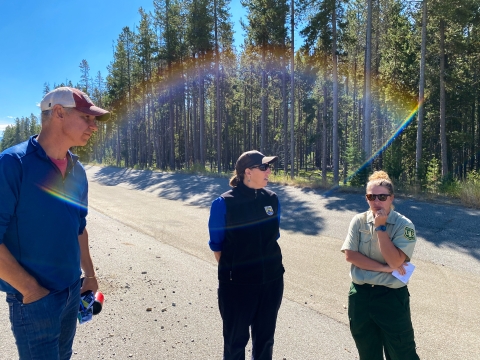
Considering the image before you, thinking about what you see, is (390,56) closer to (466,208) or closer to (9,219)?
(466,208)

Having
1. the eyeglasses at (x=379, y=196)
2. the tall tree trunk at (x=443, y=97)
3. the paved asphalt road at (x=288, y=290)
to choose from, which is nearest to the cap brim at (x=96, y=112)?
the eyeglasses at (x=379, y=196)

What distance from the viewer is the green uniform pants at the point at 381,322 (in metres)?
2.38

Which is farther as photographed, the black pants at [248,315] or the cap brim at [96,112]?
the black pants at [248,315]

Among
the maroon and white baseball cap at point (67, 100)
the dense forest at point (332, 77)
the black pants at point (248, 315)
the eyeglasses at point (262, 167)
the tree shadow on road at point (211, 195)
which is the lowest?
the tree shadow on road at point (211, 195)

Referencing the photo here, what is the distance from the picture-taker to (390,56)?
23781mm

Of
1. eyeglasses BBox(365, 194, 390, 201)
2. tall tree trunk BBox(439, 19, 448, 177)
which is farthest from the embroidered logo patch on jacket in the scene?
tall tree trunk BBox(439, 19, 448, 177)

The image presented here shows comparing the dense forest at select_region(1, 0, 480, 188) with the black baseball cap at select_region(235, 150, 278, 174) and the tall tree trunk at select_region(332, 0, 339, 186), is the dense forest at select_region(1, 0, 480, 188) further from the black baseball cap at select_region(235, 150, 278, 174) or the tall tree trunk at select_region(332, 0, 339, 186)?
the black baseball cap at select_region(235, 150, 278, 174)

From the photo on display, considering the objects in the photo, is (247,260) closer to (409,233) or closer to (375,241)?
(375,241)

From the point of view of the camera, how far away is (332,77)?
22.2m

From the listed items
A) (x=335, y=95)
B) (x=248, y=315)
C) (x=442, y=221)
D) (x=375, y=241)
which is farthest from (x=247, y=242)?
(x=335, y=95)

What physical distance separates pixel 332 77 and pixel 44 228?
2269 centimetres

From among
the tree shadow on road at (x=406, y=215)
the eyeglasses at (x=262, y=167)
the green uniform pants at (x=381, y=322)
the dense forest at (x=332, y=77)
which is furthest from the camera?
the dense forest at (x=332, y=77)

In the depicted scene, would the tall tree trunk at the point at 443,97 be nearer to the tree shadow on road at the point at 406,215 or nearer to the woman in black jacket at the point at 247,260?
the tree shadow on road at the point at 406,215

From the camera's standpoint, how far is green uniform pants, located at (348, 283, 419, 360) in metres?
2.38
